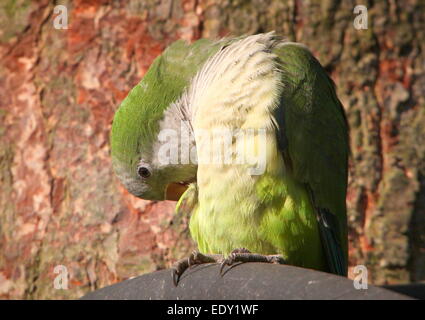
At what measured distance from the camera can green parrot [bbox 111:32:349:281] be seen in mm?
3957

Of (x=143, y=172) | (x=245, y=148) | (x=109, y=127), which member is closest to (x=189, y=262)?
(x=245, y=148)

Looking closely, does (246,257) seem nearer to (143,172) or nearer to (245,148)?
(245,148)

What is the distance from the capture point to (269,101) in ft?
13.2

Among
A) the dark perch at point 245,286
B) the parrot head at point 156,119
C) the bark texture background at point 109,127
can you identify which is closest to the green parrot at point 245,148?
the parrot head at point 156,119

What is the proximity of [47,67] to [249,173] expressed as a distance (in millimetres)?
2170

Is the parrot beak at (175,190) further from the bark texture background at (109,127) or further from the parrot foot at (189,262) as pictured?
the parrot foot at (189,262)

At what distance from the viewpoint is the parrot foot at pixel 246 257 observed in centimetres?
332

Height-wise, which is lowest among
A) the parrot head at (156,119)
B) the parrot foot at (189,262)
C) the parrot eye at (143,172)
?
the parrot foot at (189,262)

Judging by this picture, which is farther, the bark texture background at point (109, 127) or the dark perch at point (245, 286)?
the bark texture background at point (109, 127)

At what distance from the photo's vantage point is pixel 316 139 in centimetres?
441

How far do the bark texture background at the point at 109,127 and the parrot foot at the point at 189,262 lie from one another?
116cm

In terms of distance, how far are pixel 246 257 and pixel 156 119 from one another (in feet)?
4.36

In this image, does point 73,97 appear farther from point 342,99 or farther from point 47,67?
point 342,99
